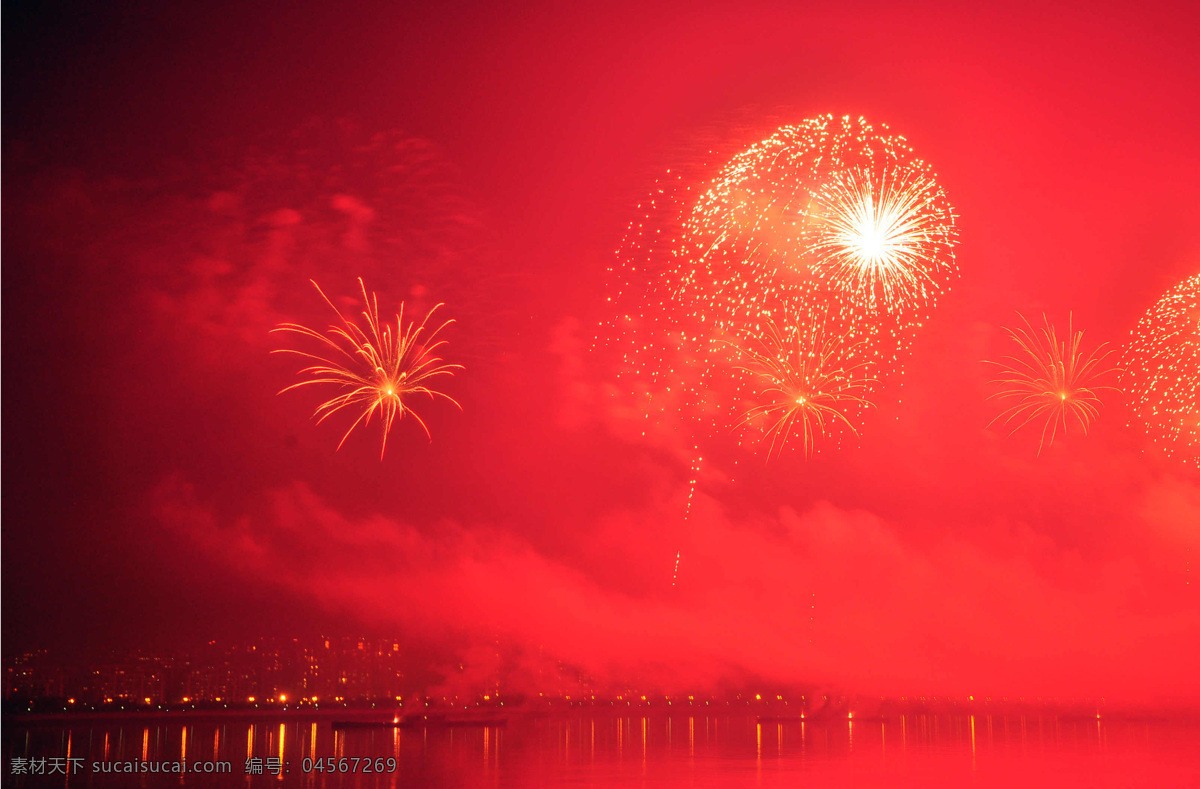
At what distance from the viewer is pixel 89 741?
229ft

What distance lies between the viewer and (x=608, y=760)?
177 ft

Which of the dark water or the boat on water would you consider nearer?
the dark water

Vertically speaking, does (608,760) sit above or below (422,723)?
above

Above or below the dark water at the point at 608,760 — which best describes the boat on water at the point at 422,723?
below

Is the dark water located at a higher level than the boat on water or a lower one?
higher

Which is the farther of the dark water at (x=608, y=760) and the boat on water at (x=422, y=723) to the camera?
the boat on water at (x=422, y=723)

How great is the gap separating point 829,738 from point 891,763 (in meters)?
33.9

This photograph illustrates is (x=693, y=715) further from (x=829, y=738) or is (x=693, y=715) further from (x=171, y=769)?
(x=171, y=769)

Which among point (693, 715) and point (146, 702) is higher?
point (146, 702)

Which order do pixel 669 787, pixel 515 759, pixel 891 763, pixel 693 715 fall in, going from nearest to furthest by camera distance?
pixel 669 787 → pixel 891 763 → pixel 515 759 → pixel 693 715

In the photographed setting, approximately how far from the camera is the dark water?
4019 cm

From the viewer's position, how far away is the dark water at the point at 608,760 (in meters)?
40.2

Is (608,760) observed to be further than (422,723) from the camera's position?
A: No

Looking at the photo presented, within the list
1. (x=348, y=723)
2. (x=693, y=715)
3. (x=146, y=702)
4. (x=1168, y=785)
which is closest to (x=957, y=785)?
(x=1168, y=785)
